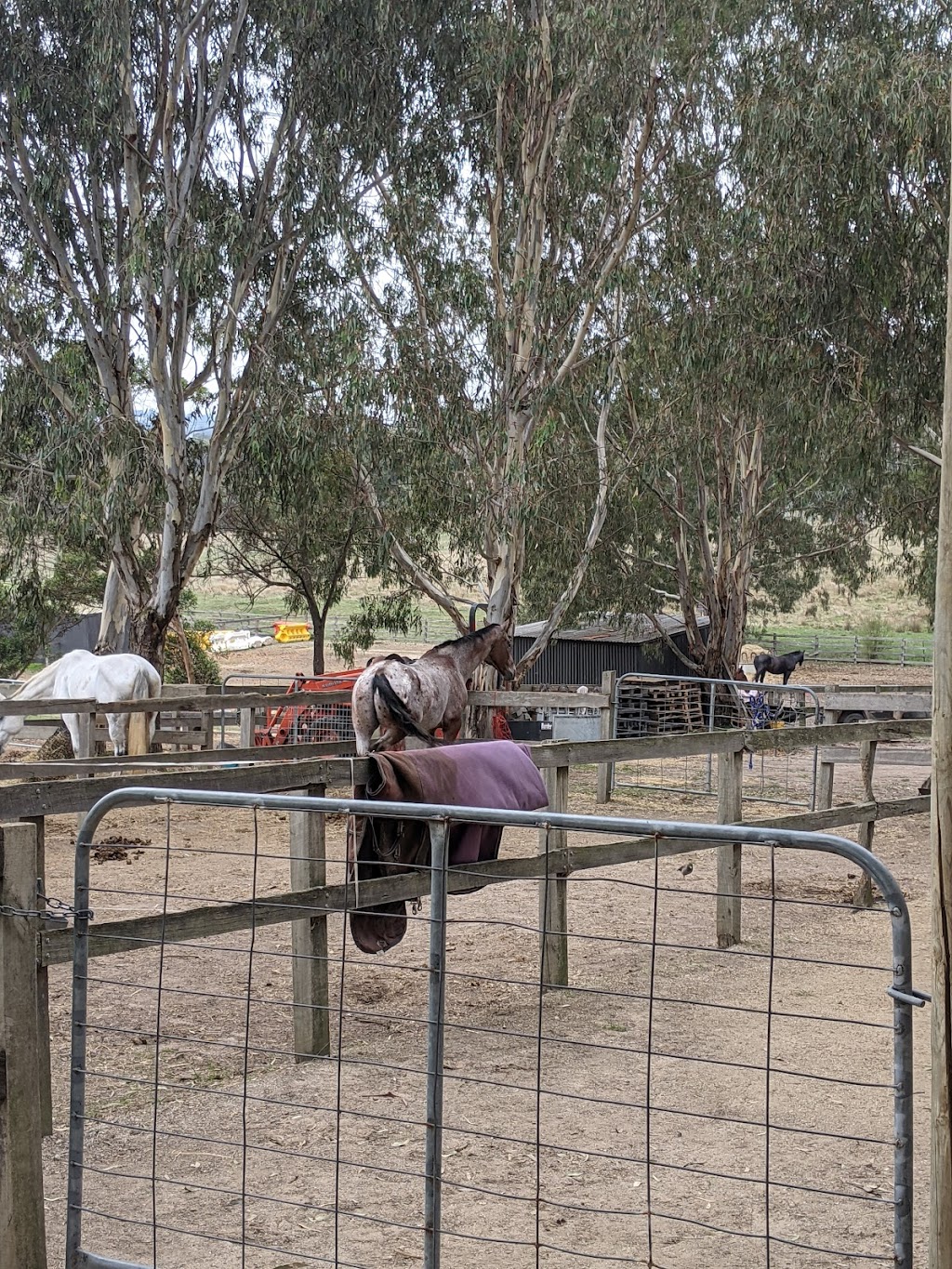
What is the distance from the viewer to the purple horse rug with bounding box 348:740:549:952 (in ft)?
17.9

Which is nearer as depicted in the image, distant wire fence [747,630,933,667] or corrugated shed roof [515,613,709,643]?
corrugated shed roof [515,613,709,643]

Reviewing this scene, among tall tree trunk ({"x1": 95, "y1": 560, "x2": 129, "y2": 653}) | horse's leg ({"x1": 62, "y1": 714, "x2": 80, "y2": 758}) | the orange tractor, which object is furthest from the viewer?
tall tree trunk ({"x1": 95, "y1": 560, "x2": 129, "y2": 653})

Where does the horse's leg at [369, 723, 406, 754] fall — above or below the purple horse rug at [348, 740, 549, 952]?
below

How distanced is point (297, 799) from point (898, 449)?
22.7 meters

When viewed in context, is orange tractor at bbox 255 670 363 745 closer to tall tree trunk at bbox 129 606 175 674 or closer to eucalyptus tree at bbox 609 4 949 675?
tall tree trunk at bbox 129 606 175 674

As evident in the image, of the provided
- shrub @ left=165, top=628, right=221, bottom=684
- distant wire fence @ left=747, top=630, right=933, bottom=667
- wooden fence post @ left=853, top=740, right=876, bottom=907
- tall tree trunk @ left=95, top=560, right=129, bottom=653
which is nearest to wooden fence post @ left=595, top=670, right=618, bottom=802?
wooden fence post @ left=853, top=740, right=876, bottom=907

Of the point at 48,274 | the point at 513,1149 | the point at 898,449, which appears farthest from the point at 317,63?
the point at 513,1149

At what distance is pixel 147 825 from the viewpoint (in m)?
11.7

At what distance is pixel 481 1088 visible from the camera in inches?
201

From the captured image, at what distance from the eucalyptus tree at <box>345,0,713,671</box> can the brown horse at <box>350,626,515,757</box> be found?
9.17 metres

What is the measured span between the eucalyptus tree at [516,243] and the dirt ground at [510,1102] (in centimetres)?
1347

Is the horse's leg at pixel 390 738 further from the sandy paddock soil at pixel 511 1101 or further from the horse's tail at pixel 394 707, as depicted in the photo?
the sandy paddock soil at pixel 511 1101

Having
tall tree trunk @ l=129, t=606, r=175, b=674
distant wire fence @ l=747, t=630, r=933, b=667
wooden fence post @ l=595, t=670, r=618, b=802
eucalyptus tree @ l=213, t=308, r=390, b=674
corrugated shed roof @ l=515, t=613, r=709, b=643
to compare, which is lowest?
distant wire fence @ l=747, t=630, r=933, b=667

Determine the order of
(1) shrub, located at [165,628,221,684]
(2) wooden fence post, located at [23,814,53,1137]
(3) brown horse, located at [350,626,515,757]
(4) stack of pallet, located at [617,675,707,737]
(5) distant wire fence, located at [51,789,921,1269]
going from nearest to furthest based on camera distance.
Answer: (5) distant wire fence, located at [51,789,921,1269], (2) wooden fence post, located at [23,814,53,1137], (3) brown horse, located at [350,626,515,757], (4) stack of pallet, located at [617,675,707,737], (1) shrub, located at [165,628,221,684]
